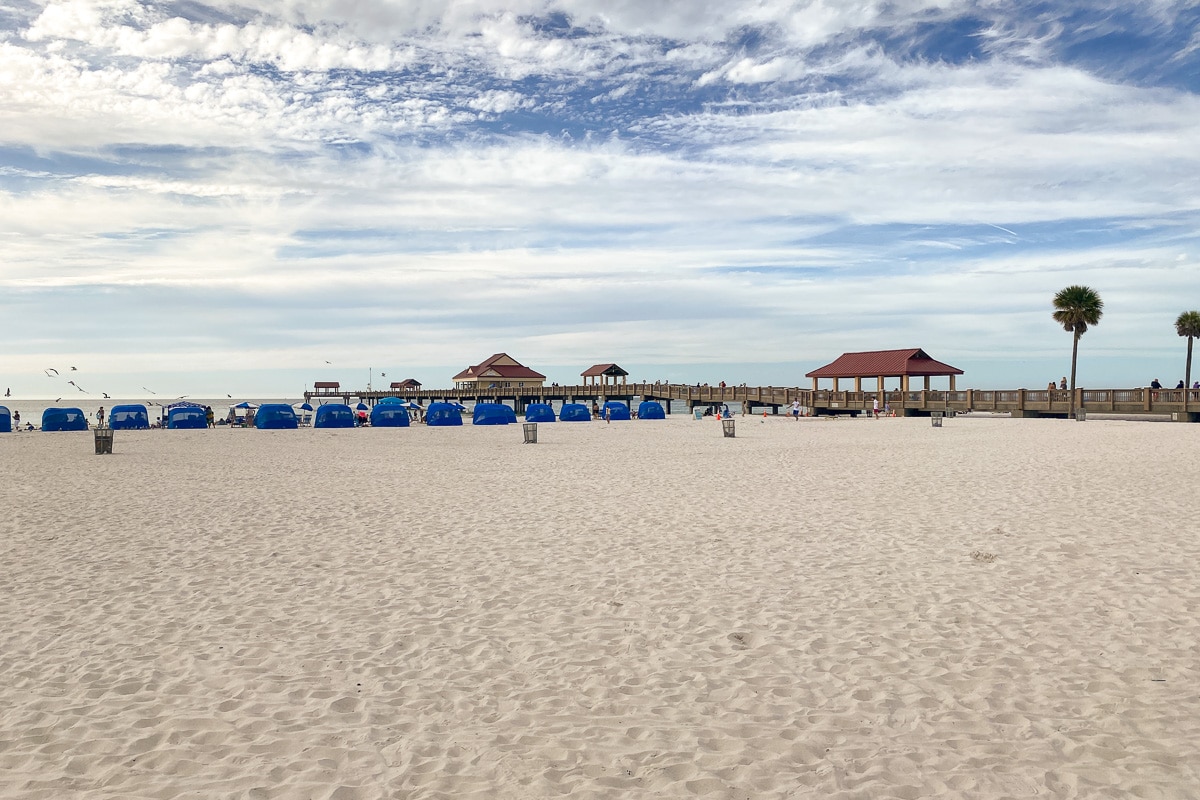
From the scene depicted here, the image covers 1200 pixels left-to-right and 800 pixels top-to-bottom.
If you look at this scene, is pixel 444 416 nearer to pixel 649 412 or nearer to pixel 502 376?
pixel 649 412

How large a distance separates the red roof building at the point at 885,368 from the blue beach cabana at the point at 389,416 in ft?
83.5

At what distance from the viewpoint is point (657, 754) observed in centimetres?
422

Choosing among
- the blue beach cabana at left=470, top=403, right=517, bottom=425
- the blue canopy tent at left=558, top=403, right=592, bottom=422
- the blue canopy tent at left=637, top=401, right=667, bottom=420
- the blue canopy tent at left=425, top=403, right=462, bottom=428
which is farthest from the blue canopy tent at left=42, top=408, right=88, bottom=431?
the blue canopy tent at left=637, top=401, right=667, bottom=420

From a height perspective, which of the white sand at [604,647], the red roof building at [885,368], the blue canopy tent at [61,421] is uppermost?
the red roof building at [885,368]

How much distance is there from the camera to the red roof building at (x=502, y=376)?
269 feet

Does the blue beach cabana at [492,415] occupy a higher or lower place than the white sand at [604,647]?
higher

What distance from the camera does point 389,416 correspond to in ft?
138

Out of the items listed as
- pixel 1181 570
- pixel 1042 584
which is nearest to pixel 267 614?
pixel 1042 584

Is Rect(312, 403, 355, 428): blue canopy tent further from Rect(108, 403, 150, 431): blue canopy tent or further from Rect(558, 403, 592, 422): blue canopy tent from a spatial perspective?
Rect(558, 403, 592, 422): blue canopy tent

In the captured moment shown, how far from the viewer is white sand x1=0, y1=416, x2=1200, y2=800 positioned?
13.4ft

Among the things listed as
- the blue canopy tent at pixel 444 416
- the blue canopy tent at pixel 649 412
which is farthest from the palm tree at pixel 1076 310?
the blue canopy tent at pixel 444 416

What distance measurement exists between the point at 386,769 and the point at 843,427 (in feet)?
106

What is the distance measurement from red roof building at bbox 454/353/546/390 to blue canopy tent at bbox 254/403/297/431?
4132 cm

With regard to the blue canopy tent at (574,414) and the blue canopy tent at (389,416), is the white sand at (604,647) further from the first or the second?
the blue canopy tent at (574,414)
